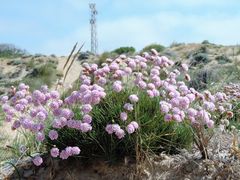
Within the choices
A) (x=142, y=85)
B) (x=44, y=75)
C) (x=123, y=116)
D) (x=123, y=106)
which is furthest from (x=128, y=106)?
(x=44, y=75)

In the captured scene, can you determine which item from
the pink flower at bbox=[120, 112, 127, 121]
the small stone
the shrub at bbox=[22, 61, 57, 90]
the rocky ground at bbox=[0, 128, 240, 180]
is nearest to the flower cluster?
the pink flower at bbox=[120, 112, 127, 121]

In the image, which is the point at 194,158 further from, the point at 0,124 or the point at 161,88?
the point at 0,124

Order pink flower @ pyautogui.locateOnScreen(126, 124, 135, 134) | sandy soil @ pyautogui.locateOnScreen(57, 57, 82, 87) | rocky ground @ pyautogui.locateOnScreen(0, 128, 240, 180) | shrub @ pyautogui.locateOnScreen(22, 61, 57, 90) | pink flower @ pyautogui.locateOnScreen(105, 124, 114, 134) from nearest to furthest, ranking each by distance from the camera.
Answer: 1. pink flower @ pyautogui.locateOnScreen(126, 124, 135, 134)
2. pink flower @ pyautogui.locateOnScreen(105, 124, 114, 134)
3. rocky ground @ pyautogui.locateOnScreen(0, 128, 240, 180)
4. shrub @ pyautogui.locateOnScreen(22, 61, 57, 90)
5. sandy soil @ pyautogui.locateOnScreen(57, 57, 82, 87)

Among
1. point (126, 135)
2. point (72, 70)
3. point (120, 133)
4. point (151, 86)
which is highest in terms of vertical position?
point (151, 86)

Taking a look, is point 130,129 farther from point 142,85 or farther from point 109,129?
point 142,85

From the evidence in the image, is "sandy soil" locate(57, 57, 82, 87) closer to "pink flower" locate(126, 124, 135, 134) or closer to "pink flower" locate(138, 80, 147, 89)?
"pink flower" locate(138, 80, 147, 89)

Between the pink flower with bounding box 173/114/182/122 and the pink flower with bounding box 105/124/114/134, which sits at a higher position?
the pink flower with bounding box 173/114/182/122

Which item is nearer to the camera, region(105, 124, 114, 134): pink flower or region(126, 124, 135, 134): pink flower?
region(126, 124, 135, 134): pink flower

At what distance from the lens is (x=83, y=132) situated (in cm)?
623

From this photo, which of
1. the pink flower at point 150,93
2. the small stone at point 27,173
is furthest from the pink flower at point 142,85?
the small stone at point 27,173

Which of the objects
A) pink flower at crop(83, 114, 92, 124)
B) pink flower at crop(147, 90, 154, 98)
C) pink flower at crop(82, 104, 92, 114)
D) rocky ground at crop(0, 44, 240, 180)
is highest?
pink flower at crop(147, 90, 154, 98)

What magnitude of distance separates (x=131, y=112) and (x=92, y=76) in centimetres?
116

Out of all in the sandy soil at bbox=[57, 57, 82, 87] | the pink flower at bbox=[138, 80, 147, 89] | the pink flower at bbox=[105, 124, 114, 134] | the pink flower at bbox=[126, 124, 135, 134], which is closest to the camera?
the pink flower at bbox=[126, 124, 135, 134]

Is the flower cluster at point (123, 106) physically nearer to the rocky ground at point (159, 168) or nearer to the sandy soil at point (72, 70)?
the rocky ground at point (159, 168)
